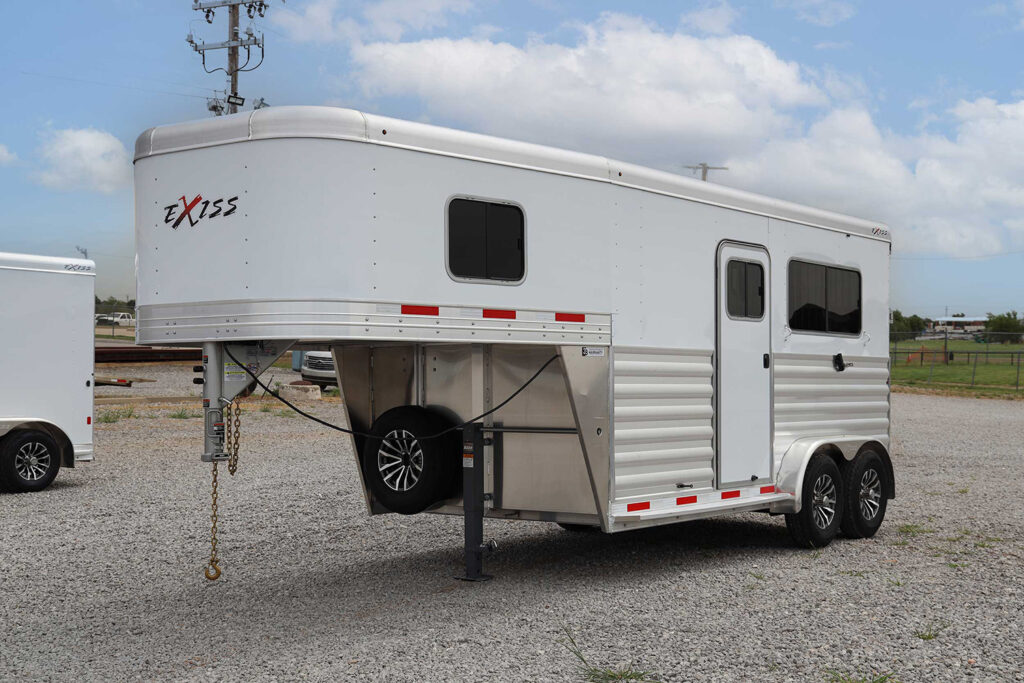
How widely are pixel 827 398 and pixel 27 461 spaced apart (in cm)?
853

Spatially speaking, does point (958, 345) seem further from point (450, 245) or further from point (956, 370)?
point (450, 245)

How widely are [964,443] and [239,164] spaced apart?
49.8ft

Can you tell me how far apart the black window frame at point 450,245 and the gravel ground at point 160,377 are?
58.7 feet

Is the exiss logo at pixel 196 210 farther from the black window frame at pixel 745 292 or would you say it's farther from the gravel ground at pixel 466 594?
the black window frame at pixel 745 292

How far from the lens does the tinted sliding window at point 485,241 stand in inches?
252

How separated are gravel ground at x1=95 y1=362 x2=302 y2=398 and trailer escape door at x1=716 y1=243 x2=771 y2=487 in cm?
1686

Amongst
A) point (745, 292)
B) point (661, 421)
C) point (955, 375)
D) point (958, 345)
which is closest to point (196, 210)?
point (661, 421)

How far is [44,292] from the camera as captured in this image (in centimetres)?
1198

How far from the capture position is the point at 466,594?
7.14 meters

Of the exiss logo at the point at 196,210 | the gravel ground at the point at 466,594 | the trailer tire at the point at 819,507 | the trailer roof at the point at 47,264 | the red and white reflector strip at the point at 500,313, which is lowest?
the gravel ground at the point at 466,594

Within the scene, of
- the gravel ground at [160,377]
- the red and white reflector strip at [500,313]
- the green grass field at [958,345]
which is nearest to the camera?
the red and white reflector strip at [500,313]

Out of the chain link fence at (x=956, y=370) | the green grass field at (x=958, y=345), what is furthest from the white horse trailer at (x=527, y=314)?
the green grass field at (x=958, y=345)

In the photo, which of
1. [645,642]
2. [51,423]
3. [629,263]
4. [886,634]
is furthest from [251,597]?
[51,423]

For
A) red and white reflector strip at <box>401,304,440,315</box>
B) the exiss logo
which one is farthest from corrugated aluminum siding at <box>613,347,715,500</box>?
Answer: the exiss logo
